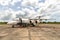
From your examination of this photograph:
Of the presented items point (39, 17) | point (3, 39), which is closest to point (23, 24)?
point (39, 17)

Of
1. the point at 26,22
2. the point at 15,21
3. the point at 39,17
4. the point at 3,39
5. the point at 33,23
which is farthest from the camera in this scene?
the point at 39,17

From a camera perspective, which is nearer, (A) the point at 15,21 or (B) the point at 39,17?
(A) the point at 15,21

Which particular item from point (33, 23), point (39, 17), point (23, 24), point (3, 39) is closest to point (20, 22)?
point (23, 24)

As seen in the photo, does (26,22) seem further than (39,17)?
No

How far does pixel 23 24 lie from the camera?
2873cm

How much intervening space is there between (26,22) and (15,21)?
10.9 feet

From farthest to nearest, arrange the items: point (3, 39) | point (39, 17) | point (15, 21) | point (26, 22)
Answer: point (39, 17) < point (26, 22) < point (15, 21) < point (3, 39)

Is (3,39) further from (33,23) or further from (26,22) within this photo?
(33,23)

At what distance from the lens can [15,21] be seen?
2589 cm

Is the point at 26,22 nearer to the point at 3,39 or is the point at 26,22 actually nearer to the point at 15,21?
the point at 15,21

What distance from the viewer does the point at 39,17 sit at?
38.7 meters

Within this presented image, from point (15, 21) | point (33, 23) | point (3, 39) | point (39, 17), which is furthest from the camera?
point (39, 17)

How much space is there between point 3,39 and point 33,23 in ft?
63.2

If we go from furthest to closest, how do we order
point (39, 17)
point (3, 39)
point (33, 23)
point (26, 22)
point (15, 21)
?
point (39, 17) < point (33, 23) < point (26, 22) < point (15, 21) < point (3, 39)
